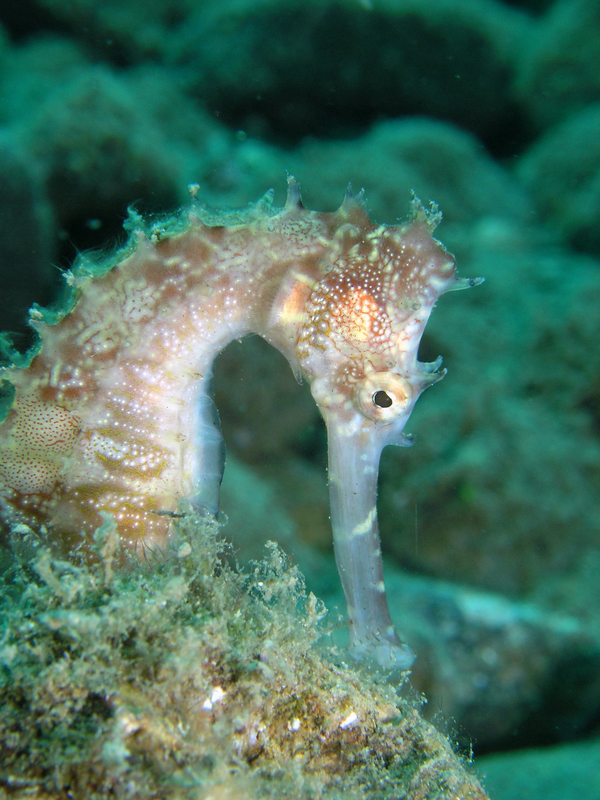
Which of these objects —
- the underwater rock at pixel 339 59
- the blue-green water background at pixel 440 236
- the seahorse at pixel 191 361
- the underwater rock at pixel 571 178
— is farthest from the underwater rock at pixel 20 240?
the underwater rock at pixel 571 178

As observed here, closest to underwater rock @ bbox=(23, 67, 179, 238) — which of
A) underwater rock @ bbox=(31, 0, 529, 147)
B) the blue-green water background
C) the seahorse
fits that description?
the blue-green water background

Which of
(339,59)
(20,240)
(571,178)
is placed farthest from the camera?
(339,59)

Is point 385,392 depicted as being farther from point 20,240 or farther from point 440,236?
point 440,236

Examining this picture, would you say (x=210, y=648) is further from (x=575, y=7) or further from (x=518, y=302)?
(x=575, y=7)

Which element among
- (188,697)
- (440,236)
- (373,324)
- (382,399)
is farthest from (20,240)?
(440,236)

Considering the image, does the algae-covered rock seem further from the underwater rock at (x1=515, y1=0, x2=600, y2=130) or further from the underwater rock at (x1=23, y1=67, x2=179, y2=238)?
the underwater rock at (x1=515, y1=0, x2=600, y2=130)

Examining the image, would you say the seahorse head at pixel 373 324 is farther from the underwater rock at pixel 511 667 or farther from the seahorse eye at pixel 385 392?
the underwater rock at pixel 511 667
